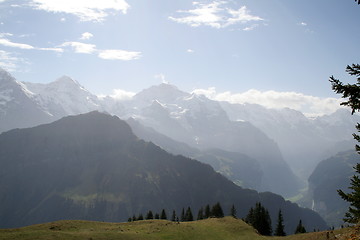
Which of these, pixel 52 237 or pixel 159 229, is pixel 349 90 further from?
pixel 159 229

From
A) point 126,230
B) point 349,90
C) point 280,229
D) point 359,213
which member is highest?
point 349,90

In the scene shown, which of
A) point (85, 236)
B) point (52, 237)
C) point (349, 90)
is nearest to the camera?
point (349, 90)

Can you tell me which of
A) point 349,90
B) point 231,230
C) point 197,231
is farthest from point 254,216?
point 349,90

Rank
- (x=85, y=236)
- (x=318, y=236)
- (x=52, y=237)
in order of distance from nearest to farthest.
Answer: (x=52, y=237) < (x=85, y=236) < (x=318, y=236)

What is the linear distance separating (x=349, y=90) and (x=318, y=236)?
46.5m

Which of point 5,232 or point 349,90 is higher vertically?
point 349,90

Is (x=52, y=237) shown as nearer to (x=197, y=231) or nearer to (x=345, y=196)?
(x=197, y=231)

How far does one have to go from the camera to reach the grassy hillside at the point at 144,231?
46.5 m

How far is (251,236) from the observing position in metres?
66.9

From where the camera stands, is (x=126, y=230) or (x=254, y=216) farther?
(x=254, y=216)

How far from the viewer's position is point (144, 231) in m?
60.0

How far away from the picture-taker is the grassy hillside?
153 feet

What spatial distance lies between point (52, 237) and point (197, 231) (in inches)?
1272

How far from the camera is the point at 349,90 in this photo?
17938mm
